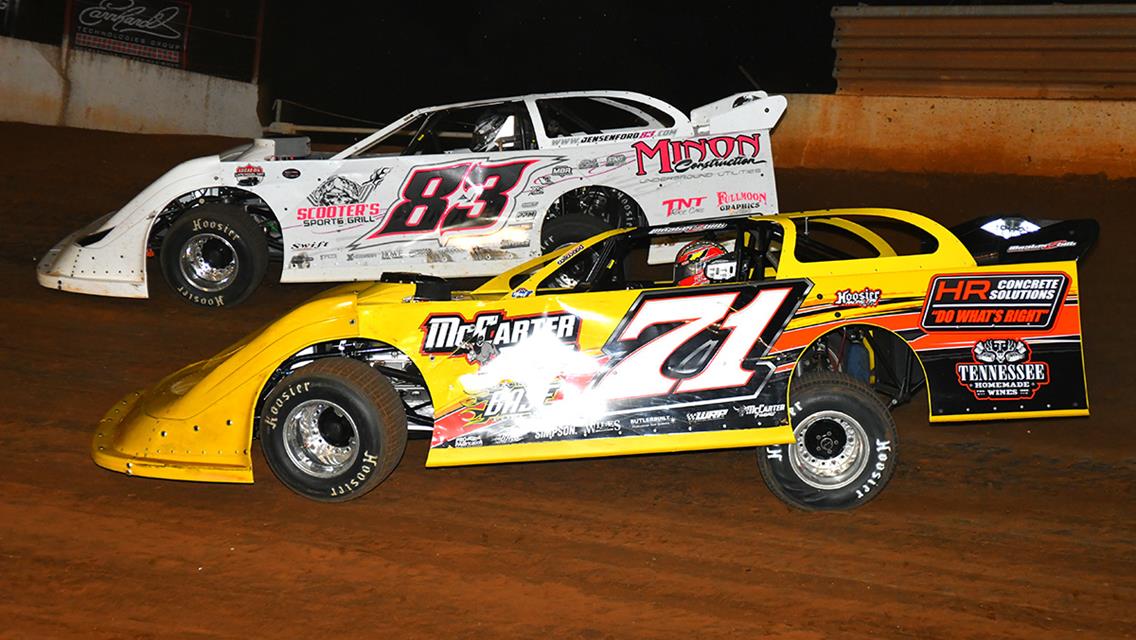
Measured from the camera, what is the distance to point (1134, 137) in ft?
39.7

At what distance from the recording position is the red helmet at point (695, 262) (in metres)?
6.14

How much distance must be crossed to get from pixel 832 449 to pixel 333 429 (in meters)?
2.48

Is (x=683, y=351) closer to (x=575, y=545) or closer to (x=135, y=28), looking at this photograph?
(x=575, y=545)

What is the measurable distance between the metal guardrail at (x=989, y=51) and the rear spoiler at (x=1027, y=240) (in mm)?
7123

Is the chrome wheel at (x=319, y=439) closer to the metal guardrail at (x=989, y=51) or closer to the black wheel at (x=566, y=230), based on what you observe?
the black wheel at (x=566, y=230)

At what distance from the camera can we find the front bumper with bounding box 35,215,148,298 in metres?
8.56

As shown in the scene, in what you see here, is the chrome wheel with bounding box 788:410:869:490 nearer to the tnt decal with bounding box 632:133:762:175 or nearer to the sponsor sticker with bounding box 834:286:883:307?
the sponsor sticker with bounding box 834:286:883:307

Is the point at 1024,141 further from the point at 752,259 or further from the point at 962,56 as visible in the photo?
the point at 752,259

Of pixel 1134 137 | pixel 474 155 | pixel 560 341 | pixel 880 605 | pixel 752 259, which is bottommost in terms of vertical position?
pixel 880 605

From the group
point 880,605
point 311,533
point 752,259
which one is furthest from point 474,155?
point 880,605

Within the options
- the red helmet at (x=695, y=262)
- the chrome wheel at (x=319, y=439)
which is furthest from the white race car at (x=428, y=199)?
the chrome wheel at (x=319, y=439)

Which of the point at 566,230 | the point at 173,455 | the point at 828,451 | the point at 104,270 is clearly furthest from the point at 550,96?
the point at 173,455

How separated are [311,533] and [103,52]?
11679 mm

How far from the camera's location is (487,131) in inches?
352
